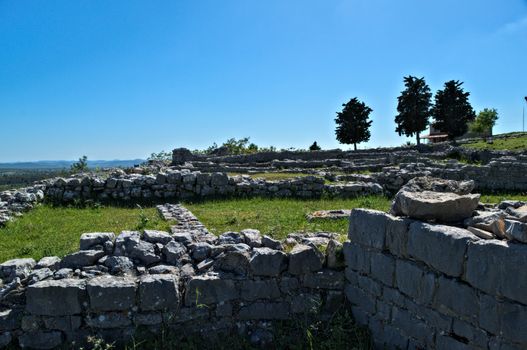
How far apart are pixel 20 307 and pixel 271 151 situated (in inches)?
1264

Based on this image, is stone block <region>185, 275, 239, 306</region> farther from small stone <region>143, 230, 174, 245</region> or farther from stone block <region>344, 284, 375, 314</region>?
stone block <region>344, 284, 375, 314</region>

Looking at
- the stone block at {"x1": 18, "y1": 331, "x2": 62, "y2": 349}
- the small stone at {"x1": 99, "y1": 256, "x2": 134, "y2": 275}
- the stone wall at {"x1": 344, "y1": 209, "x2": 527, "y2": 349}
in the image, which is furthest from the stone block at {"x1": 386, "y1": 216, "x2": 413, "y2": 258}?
the stone block at {"x1": 18, "y1": 331, "x2": 62, "y2": 349}

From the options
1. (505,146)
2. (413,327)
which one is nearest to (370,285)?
(413,327)

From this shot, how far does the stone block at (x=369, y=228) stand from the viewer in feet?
18.6

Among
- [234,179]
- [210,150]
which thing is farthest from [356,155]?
[234,179]

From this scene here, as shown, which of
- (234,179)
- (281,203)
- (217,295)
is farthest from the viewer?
(234,179)

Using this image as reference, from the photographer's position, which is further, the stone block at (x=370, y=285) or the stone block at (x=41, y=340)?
the stone block at (x=370, y=285)

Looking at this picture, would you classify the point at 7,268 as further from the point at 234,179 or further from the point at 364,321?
the point at 234,179

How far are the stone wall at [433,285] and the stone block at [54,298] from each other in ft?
12.8

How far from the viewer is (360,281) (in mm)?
6129

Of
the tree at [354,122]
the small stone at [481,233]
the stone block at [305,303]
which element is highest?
the tree at [354,122]

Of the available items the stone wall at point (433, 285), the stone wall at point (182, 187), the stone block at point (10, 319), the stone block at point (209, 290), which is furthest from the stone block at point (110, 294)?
the stone wall at point (182, 187)

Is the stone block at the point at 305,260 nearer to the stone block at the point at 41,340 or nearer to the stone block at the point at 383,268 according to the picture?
the stone block at the point at 383,268

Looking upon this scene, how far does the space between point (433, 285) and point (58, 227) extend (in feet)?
34.1
